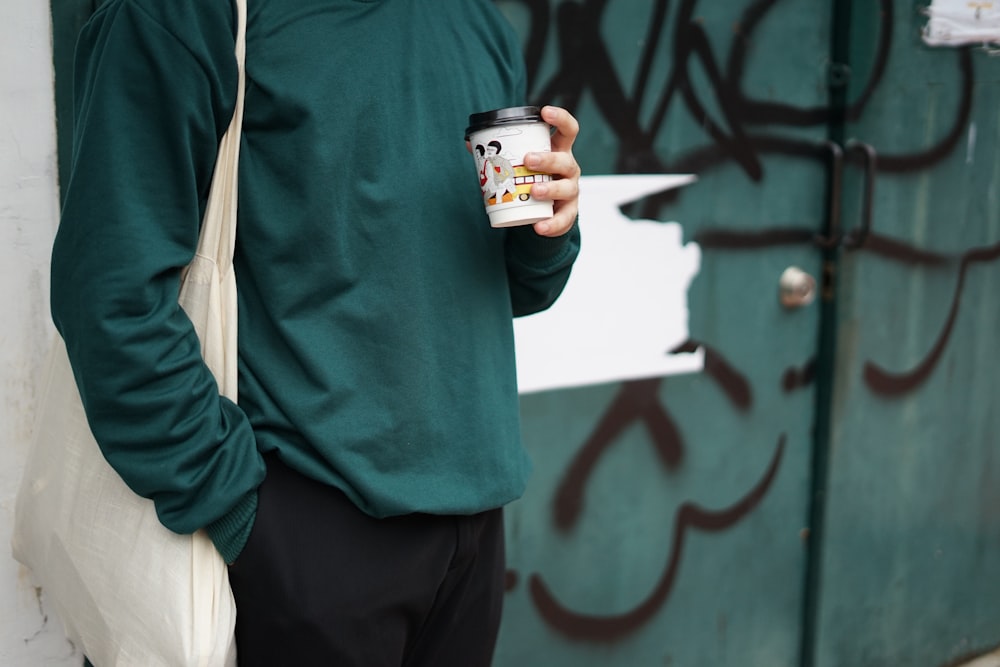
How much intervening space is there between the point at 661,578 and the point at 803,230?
3.04 ft

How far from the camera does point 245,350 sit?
128cm

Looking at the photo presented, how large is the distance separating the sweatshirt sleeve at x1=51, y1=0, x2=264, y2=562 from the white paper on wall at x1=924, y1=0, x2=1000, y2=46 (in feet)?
7.30

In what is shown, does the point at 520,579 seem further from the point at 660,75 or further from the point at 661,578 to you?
the point at 660,75

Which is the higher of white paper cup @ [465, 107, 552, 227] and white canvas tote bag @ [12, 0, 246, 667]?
white paper cup @ [465, 107, 552, 227]

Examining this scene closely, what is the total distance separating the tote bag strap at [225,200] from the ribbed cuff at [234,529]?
26 centimetres

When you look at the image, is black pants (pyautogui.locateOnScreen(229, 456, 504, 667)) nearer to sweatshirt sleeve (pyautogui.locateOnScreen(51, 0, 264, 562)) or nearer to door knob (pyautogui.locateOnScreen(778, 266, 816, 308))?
sweatshirt sleeve (pyautogui.locateOnScreen(51, 0, 264, 562))

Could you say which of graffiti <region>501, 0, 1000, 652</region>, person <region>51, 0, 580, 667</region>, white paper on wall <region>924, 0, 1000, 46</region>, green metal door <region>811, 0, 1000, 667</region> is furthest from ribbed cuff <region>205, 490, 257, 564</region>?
white paper on wall <region>924, 0, 1000, 46</region>

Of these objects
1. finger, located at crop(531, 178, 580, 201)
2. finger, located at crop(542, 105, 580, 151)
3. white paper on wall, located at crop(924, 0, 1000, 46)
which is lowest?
finger, located at crop(531, 178, 580, 201)

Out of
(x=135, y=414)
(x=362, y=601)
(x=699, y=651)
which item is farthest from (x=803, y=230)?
(x=135, y=414)

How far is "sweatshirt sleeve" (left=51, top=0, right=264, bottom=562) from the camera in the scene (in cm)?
113

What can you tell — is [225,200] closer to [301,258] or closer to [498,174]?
[301,258]

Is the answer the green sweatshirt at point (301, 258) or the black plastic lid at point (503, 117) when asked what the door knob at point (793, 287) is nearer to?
the green sweatshirt at point (301, 258)

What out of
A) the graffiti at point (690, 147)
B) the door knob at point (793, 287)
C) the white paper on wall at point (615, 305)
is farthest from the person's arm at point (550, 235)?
the door knob at point (793, 287)

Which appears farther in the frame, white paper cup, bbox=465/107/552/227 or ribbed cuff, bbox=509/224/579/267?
ribbed cuff, bbox=509/224/579/267
